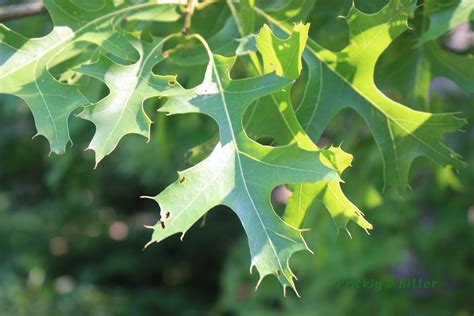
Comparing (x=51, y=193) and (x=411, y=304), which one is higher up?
(x=411, y=304)

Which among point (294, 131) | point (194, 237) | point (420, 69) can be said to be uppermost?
point (294, 131)

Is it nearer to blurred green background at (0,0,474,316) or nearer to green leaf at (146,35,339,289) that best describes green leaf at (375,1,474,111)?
blurred green background at (0,0,474,316)

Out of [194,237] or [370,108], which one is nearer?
[370,108]

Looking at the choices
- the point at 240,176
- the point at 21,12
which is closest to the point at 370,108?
the point at 240,176

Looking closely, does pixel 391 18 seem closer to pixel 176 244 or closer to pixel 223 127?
pixel 223 127

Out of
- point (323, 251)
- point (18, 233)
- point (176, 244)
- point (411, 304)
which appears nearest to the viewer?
point (323, 251)

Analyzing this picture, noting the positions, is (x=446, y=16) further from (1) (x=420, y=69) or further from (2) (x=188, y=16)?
(2) (x=188, y=16)

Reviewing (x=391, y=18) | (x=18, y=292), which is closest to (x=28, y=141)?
(x=18, y=292)
